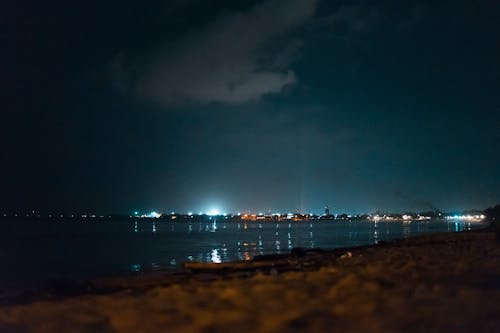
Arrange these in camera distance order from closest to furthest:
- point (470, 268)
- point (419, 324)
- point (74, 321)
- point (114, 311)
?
point (419, 324), point (74, 321), point (114, 311), point (470, 268)

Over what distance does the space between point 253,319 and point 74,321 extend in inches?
114

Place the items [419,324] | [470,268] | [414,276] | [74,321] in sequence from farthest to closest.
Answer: [470,268], [414,276], [74,321], [419,324]

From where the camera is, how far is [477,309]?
7.80m

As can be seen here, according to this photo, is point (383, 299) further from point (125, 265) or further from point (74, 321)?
point (125, 265)

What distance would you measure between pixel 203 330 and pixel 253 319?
0.83 metres

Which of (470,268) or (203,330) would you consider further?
(470,268)

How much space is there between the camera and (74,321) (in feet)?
28.2

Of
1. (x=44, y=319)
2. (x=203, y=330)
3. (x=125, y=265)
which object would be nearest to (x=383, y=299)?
(x=203, y=330)

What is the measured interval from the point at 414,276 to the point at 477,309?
440 centimetres

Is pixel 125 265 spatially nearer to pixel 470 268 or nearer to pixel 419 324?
pixel 470 268

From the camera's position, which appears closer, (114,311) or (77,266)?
(114,311)

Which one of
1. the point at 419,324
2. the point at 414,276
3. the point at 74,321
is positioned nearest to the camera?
the point at 419,324

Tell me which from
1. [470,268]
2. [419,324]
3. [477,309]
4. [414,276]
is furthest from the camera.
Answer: [470,268]

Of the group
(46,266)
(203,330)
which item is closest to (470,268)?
(203,330)
